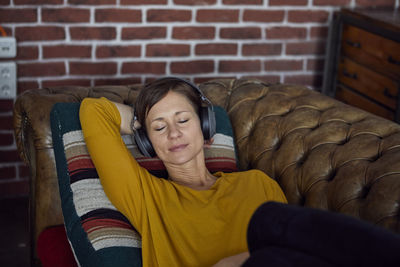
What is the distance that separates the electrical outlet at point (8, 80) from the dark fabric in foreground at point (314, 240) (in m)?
1.64

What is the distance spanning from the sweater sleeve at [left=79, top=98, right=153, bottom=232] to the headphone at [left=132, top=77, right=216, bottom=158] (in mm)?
71

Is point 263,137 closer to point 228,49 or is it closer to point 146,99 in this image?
point 146,99

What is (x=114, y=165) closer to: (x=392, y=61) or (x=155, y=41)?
(x=155, y=41)

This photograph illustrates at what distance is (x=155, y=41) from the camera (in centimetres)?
239

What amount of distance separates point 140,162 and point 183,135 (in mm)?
206

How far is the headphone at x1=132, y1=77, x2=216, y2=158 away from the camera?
154 cm

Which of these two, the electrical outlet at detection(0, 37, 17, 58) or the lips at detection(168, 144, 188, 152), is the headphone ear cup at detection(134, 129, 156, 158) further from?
the electrical outlet at detection(0, 37, 17, 58)

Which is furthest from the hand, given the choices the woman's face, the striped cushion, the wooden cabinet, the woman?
the wooden cabinet

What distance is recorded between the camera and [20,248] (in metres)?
2.22

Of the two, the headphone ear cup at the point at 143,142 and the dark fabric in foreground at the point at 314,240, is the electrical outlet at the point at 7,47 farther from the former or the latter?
the dark fabric in foreground at the point at 314,240

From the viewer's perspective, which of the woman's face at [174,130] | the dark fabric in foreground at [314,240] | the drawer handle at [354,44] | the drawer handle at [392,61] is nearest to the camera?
the dark fabric in foreground at [314,240]

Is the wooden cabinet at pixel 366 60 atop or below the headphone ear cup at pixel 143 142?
atop

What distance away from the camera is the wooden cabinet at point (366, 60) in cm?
216

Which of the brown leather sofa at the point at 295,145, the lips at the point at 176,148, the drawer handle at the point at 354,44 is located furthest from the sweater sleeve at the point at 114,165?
the drawer handle at the point at 354,44
